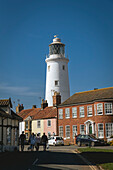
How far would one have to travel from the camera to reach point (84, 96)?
50.8m

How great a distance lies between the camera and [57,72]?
212 ft

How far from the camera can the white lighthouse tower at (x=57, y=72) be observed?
211 ft

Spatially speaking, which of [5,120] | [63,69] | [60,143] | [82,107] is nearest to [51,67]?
[63,69]

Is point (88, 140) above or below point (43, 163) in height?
below

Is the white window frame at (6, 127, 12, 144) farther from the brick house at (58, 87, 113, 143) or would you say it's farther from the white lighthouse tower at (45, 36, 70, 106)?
the white lighthouse tower at (45, 36, 70, 106)

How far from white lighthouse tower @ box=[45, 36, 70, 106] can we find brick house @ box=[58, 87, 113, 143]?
10.5 metres

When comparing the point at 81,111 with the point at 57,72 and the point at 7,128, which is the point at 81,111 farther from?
the point at 7,128

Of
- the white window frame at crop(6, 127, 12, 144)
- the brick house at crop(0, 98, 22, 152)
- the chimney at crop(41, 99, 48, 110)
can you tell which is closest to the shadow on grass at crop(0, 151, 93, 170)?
the brick house at crop(0, 98, 22, 152)

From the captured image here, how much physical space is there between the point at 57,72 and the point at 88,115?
1899 cm

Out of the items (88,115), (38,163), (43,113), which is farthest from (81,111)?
(38,163)

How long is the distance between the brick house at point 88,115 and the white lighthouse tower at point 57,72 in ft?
34.6

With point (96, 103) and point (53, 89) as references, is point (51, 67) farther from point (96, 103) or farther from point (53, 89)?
point (96, 103)

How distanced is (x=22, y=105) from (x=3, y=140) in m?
48.5

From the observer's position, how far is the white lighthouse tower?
64.2 metres
